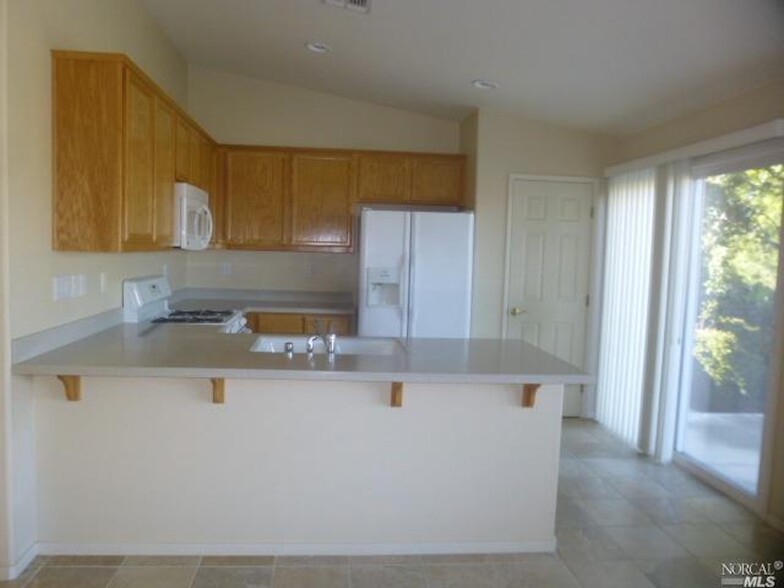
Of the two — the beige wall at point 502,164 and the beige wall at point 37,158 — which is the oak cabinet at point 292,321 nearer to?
the beige wall at point 502,164

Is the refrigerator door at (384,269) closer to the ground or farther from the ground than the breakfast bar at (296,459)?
farther from the ground

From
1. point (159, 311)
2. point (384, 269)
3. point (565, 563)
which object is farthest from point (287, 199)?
point (565, 563)

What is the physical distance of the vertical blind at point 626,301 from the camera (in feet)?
13.9

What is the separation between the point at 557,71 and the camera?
11.5 ft

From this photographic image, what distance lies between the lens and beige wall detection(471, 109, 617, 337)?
467cm

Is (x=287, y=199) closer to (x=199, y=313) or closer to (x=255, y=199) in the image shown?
→ (x=255, y=199)

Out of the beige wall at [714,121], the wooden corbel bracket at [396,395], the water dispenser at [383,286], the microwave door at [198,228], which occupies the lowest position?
the wooden corbel bracket at [396,395]

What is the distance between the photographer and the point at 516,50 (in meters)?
3.32

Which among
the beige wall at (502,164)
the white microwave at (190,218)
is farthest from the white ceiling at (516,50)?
the white microwave at (190,218)

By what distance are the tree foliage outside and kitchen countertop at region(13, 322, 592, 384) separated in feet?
4.52

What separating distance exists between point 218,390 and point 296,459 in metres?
0.47

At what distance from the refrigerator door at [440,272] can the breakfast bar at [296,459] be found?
167cm

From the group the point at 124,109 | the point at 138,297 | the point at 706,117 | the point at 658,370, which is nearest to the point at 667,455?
the point at 658,370

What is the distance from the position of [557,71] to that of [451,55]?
634 millimetres
